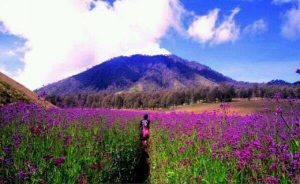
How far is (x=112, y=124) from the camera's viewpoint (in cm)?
1295

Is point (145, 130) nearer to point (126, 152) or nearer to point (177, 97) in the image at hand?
point (126, 152)

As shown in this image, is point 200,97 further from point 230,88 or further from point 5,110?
point 5,110

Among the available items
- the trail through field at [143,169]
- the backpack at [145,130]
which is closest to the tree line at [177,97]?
the backpack at [145,130]

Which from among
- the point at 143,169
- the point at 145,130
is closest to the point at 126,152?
the point at 143,169

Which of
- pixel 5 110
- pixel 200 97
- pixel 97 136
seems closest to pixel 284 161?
pixel 97 136

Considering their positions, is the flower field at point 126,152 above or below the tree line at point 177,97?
below

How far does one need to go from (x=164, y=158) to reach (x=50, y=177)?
479 centimetres

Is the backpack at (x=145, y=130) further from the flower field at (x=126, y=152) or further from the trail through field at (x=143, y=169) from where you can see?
the flower field at (x=126, y=152)

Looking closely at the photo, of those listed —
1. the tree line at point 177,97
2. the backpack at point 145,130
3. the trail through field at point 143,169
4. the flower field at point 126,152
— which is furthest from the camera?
the tree line at point 177,97

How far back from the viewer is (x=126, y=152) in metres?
11.1

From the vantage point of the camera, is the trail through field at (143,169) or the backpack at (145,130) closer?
the trail through field at (143,169)

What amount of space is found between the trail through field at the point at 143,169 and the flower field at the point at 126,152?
379mm

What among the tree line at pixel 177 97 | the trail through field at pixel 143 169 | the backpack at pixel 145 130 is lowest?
the trail through field at pixel 143 169

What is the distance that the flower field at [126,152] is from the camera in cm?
563
